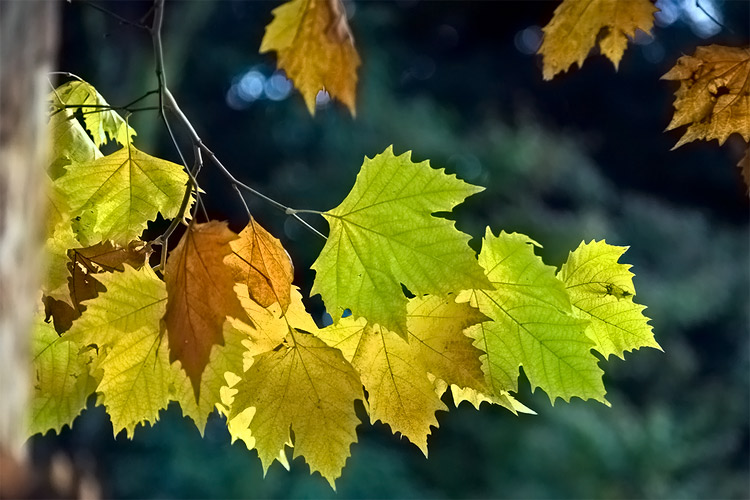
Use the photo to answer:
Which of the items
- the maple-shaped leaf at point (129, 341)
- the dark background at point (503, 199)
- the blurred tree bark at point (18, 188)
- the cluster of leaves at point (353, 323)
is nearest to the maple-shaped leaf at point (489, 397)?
the cluster of leaves at point (353, 323)

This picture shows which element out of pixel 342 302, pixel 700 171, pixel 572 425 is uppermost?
pixel 342 302

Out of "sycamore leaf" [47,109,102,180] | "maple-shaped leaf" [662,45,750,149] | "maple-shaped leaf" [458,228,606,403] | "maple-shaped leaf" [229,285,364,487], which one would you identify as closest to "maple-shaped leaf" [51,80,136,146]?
"sycamore leaf" [47,109,102,180]

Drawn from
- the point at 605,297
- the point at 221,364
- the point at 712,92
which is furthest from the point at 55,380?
the point at 712,92

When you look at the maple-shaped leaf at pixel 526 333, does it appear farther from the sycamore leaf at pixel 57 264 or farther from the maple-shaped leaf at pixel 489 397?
the sycamore leaf at pixel 57 264

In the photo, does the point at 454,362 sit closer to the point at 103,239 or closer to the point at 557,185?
the point at 103,239

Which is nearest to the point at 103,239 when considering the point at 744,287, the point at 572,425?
the point at 572,425

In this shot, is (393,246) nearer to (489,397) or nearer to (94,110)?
(489,397)
